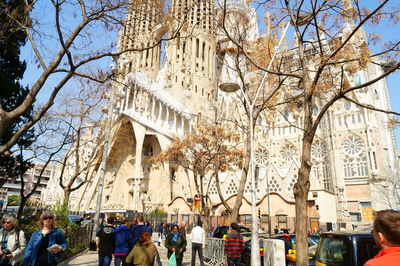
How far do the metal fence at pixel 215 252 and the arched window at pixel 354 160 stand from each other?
2786 cm

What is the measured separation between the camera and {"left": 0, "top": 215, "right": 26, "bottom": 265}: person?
3.82m

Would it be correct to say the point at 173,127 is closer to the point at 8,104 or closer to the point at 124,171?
the point at 124,171

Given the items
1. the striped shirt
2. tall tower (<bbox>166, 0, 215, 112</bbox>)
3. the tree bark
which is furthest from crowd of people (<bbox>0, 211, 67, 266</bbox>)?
tall tower (<bbox>166, 0, 215, 112</bbox>)

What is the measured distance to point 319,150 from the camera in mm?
36656

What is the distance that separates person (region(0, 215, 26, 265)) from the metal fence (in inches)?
281

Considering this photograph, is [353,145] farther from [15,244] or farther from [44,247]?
[15,244]

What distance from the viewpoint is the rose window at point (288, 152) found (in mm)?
38125

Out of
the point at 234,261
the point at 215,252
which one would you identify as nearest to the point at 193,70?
the point at 215,252

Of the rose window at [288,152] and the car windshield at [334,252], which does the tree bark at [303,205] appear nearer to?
the car windshield at [334,252]

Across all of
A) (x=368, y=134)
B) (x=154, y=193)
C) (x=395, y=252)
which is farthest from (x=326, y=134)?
(x=395, y=252)

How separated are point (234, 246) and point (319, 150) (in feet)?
110

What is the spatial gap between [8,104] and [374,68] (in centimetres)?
4332

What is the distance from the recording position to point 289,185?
89.1ft

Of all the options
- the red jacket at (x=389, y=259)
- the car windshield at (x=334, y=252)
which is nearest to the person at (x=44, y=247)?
the red jacket at (x=389, y=259)
